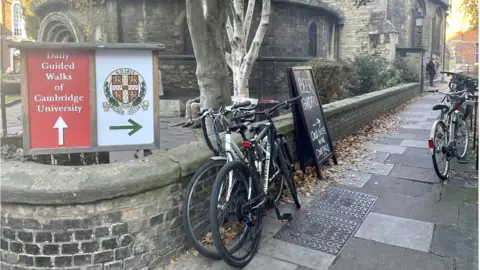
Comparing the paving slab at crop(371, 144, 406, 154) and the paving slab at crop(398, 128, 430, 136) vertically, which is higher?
the paving slab at crop(398, 128, 430, 136)

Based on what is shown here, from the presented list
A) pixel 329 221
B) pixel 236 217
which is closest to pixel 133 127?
pixel 236 217

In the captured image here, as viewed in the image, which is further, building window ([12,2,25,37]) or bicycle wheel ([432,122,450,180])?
building window ([12,2,25,37])

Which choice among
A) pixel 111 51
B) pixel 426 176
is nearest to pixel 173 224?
pixel 111 51

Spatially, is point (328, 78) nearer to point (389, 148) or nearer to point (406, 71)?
point (389, 148)

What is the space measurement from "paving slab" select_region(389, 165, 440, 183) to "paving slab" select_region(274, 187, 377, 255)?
1.14 meters

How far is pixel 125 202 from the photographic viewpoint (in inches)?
122

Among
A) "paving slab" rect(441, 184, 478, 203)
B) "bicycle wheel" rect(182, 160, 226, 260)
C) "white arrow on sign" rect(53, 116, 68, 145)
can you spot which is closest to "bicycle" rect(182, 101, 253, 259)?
"bicycle wheel" rect(182, 160, 226, 260)

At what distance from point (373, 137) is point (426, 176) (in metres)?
2.94

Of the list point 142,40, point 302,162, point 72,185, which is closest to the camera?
point 72,185

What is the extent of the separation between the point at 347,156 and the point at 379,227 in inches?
117

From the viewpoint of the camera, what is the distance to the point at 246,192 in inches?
142

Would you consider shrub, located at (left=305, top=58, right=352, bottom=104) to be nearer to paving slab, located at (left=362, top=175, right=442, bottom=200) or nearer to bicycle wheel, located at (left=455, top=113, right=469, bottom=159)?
bicycle wheel, located at (left=455, top=113, right=469, bottom=159)

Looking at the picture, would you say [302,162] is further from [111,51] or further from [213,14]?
[111,51]

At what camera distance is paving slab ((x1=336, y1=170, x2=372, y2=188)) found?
554 cm
